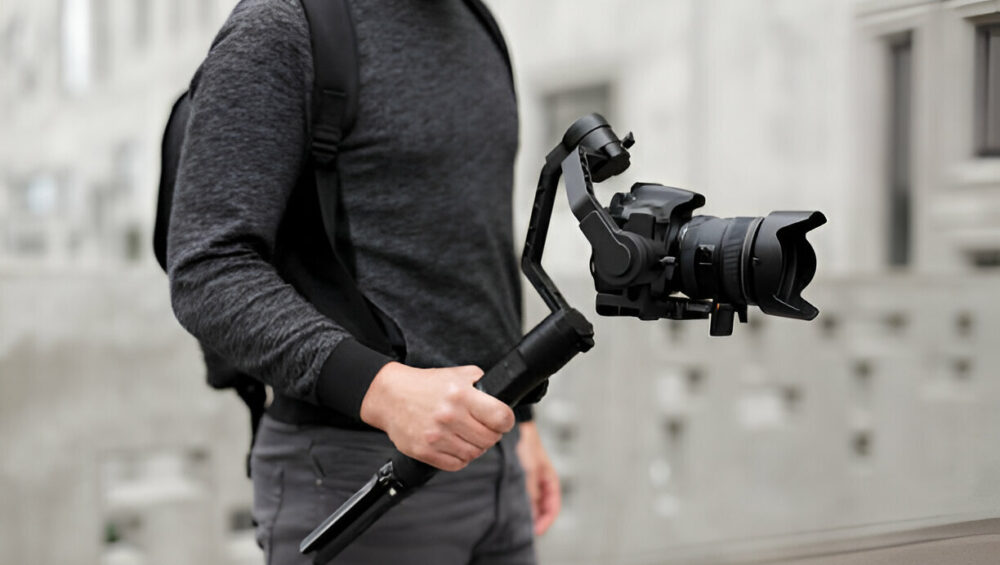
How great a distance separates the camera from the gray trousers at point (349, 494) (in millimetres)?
877

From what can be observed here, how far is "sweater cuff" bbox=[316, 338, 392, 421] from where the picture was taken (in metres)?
0.76

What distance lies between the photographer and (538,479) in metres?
1.19

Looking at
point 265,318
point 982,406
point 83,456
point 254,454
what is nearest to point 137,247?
point 83,456

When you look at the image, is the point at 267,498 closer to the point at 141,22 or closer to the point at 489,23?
the point at 489,23

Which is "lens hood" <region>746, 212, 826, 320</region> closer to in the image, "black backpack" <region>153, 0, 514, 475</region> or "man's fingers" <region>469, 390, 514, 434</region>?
"man's fingers" <region>469, 390, 514, 434</region>

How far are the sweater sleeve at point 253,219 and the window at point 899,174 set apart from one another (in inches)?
52.5

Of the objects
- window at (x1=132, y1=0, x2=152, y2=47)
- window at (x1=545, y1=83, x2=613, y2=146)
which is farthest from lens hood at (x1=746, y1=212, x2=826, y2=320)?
window at (x1=545, y1=83, x2=613, y2=146)

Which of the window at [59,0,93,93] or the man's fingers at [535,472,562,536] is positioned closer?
the man's fingers at [535,472,562,536]

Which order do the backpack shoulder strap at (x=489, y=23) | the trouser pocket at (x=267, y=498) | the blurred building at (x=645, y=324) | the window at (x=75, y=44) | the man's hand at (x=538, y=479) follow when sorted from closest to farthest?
the trouser pocket at (x=267, y=498)
the backpack shoulder strap at (x=489, y=23)
the man's hand at (x=538, y=479)
the blurred building at (x=645, y=324)
the window at (x=75, y=44)

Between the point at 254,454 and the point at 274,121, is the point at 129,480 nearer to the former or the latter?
the point at 254,454

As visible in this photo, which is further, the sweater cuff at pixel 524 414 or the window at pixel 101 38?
the window at pixel 101 38

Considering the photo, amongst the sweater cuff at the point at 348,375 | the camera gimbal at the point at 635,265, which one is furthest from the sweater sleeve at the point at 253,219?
the camera gimbal at the point at 635,265

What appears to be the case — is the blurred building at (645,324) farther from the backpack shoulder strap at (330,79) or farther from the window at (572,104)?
the backpack shoulder strap at (330,79)

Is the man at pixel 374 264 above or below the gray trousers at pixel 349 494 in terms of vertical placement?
above
